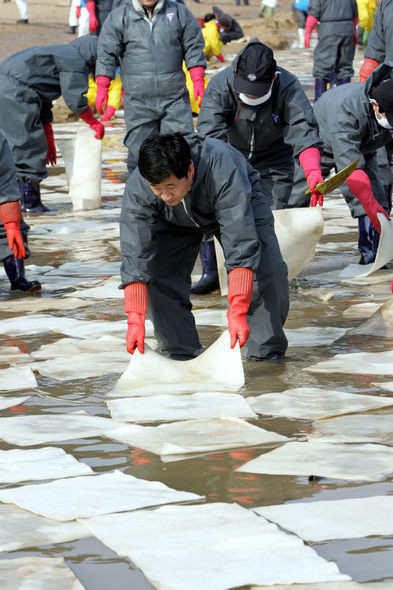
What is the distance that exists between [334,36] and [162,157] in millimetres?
9924

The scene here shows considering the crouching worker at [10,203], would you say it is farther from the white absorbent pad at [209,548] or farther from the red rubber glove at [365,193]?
the white absorbent pad at [209,548]

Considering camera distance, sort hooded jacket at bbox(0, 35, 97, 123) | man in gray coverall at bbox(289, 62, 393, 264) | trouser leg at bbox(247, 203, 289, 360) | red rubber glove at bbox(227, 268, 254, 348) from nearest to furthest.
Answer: red rubber glove at bbox(227, 268, 254, 348) → trouser leg at bbox(247, 203, 289, 360) → man in gray coverall at bbox(289, 62, 393, 264) → hooded jacket at bbox(0, 35, 97, 123)

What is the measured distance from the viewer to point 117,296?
19.9 ft

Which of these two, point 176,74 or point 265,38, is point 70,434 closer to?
point 176,74

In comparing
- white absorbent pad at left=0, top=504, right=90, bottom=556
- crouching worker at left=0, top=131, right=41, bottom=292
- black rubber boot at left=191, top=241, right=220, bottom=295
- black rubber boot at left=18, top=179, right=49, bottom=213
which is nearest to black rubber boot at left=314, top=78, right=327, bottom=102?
black rubber boot at left=18, top=179, right=49, bottom=213

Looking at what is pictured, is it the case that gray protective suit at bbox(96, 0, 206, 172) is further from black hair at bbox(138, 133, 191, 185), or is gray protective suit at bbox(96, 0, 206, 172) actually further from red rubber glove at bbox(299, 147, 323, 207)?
black hair at bbox(138, 133, 191, 185)

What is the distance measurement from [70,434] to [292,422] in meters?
0.74

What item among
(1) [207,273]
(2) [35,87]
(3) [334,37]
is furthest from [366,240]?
(3) [334,37]

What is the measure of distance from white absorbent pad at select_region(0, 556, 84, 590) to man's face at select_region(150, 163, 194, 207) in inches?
61.3

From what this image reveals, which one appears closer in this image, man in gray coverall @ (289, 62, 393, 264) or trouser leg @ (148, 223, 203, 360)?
trouser leg @ (148, 223, 203, 360)

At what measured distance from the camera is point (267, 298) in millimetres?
4633

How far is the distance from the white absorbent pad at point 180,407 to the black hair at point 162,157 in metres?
0.78

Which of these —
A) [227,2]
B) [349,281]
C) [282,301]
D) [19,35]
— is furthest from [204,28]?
[227,2]

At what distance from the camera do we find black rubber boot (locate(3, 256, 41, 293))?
243 inches
